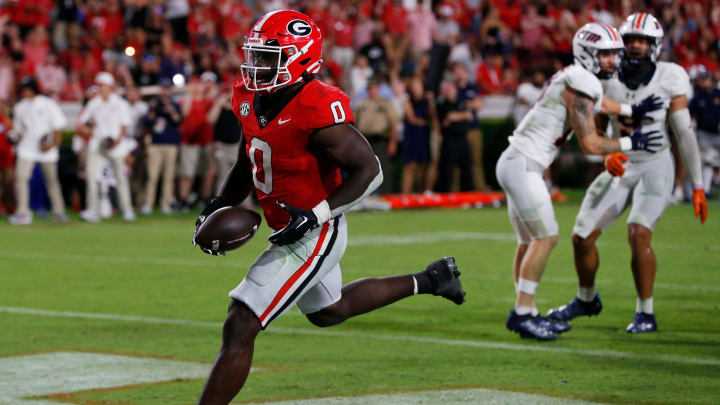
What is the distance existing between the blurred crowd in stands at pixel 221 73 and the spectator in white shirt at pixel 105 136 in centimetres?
3

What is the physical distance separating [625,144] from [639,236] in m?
0.62

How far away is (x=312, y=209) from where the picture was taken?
4.82 m

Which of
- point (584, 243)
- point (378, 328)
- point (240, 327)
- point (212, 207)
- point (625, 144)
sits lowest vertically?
point (378, 328)

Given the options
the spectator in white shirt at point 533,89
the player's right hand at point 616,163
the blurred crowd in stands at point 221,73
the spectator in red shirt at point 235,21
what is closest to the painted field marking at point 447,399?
the player's right hand at point 616,163

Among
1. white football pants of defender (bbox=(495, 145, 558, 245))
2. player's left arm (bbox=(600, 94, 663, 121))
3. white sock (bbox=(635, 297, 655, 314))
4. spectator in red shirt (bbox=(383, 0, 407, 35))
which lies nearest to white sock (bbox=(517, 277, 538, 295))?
white football pants of defender (bbox=(495, 145, 558, 245))

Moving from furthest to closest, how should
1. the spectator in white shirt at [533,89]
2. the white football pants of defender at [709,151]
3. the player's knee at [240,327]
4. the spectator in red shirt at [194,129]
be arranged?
the white football pants of defender at [709,151], the spectator in red shirt at [194,129], the spectator in white shirt at [533,89], the player's knee at [240,327]

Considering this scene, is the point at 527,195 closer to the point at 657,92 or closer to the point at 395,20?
the point at 657,92

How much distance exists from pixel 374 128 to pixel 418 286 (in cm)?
1234

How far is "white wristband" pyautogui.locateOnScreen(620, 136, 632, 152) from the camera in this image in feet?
24.9

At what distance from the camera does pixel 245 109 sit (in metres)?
5.09

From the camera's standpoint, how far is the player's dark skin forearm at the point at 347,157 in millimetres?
4855

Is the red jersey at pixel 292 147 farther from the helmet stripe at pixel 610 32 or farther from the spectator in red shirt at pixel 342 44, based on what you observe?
the spectator in red shirt at pixel 342 44

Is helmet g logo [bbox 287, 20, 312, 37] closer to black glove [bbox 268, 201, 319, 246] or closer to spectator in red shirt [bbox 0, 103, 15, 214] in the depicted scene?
black glove [bbox 268, 201, 319, 246]

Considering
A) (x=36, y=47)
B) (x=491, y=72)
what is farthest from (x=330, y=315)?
(x=491, y=72)
